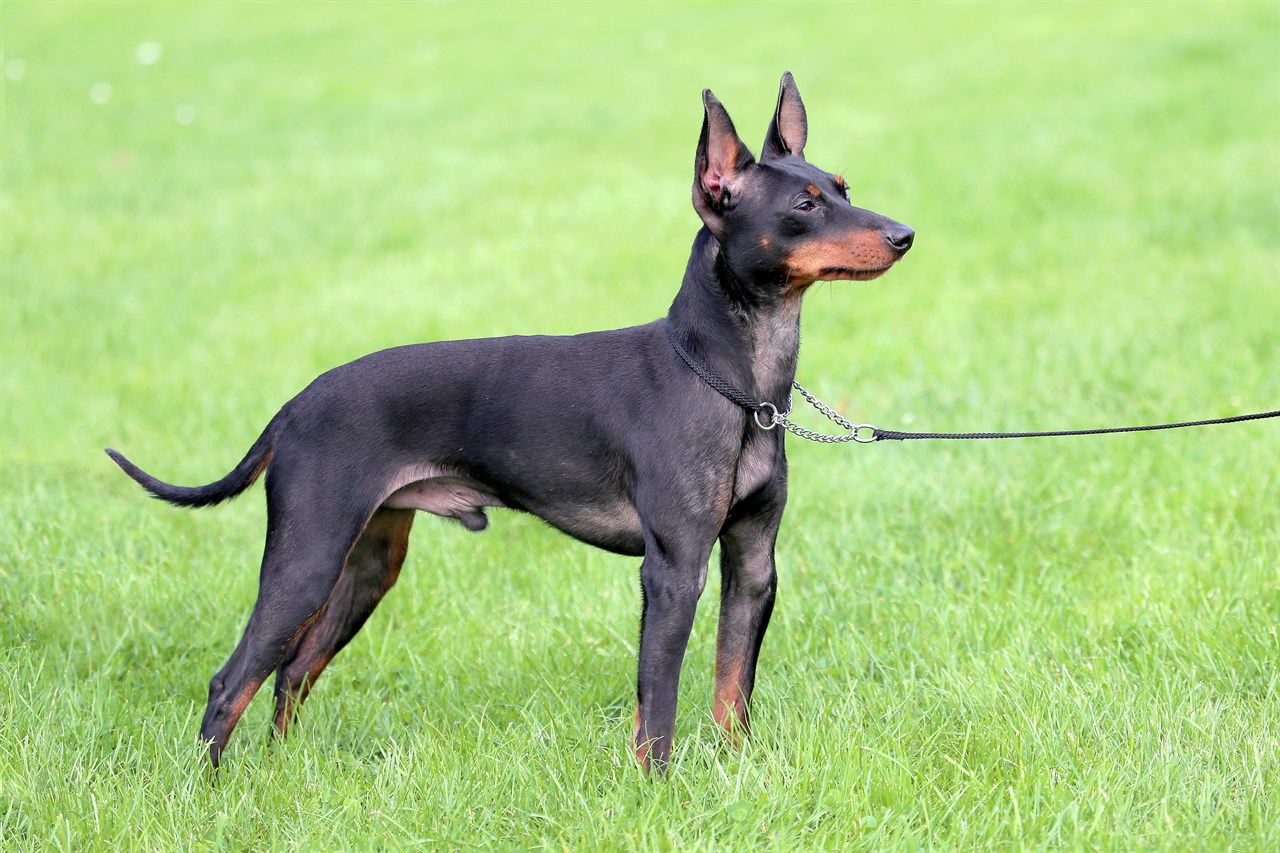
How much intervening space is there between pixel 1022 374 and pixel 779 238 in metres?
3.88

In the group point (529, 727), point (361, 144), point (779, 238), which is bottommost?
point (529, 727)

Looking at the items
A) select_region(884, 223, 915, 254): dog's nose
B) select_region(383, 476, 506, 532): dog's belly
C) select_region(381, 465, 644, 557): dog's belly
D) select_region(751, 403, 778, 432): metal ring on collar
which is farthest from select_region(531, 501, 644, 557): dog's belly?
select_region(884, 223, 915, 254): dog's nose

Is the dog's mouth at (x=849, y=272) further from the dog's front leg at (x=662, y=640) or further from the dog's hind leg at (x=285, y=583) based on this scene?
the dog's hind leg at (x=285, y=583)

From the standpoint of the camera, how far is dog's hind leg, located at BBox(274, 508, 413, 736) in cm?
405

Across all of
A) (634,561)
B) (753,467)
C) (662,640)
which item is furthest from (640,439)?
(634,561)

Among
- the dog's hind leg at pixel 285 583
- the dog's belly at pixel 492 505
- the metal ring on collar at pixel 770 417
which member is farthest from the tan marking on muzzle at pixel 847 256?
the dog's hind leg at pixel 285 583

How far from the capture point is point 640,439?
3.54m

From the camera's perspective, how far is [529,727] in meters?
3.89

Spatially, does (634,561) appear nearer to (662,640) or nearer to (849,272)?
(662,640)

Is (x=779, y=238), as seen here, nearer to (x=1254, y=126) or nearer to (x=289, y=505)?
(x=289, y=505)

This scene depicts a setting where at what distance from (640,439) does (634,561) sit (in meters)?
1.80

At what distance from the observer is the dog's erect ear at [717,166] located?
340 cm

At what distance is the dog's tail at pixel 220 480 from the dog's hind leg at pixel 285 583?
0.13 meters

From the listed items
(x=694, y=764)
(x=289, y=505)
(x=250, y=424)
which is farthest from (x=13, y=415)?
(x=694, y=764)
